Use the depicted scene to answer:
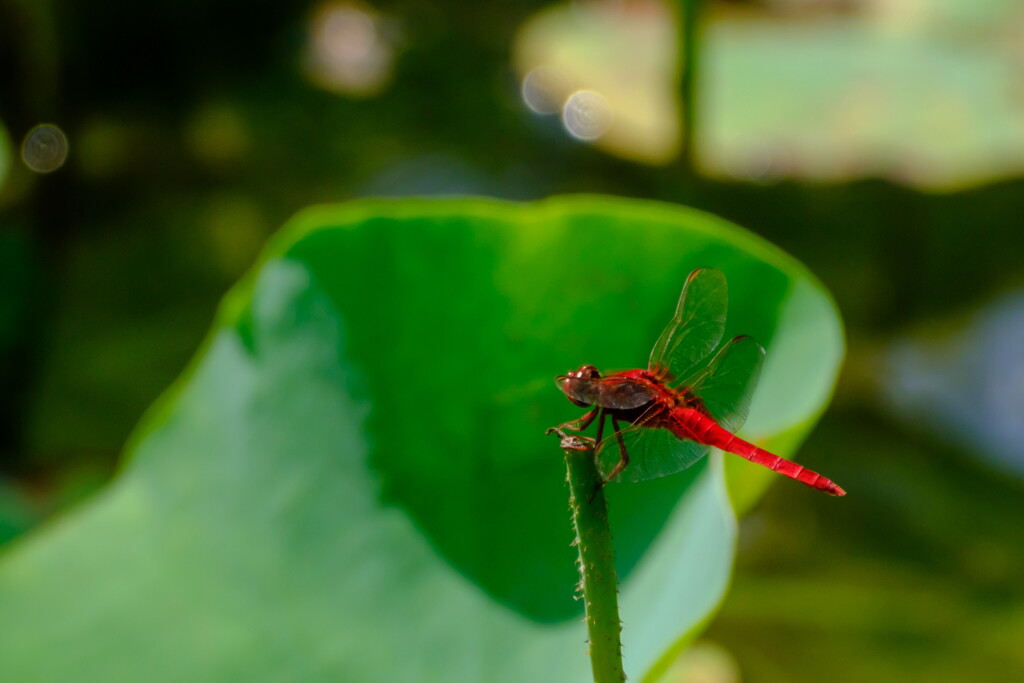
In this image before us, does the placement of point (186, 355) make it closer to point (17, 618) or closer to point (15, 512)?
point (15, 512)

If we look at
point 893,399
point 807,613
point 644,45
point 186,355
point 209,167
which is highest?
point 644,45

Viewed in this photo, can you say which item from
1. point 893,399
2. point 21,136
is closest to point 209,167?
point 21,136

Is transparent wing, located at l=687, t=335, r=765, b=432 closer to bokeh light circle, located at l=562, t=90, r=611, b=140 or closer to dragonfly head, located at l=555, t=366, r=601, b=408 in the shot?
dragonfly head, located at l=555, t=366, r=601, b=408

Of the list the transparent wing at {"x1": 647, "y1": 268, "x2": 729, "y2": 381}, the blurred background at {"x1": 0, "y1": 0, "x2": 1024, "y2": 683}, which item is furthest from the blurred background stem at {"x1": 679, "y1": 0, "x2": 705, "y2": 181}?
the transparent wing at {"x1": 647, "y1": 268, "x2": 729, "y2": 381}

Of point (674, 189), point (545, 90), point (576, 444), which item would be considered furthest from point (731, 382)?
point (545, 90)

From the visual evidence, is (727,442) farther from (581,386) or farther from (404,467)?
(404,467)

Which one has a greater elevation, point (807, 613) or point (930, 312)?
point (930, 312)
